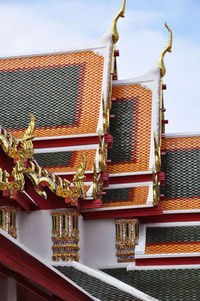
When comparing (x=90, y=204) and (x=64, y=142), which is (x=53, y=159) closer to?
(x=64, y=142)

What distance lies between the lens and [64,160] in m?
13.6

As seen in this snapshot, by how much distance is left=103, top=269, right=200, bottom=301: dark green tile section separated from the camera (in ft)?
36.6

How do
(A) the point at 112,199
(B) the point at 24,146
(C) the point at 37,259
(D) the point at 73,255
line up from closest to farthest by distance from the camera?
1. (C) the point at 37,259
2. (B) the point at 24,146
3. (D) the point at 73,255
4. (A) the point at 112,199

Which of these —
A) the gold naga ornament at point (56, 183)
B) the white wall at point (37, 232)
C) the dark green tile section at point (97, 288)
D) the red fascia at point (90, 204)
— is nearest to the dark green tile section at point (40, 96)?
the red fascia at point (90, 204)

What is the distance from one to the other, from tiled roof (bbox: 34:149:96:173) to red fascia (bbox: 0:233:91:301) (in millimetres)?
5639

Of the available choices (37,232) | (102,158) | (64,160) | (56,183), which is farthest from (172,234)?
(56,183)

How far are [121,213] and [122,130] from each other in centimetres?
261

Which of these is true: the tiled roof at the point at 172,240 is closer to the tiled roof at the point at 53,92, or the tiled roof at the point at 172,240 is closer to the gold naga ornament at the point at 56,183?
the gold naga ornament at the point at 56,183

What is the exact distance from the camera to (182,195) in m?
14.2

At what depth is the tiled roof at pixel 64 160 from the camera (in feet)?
43.5

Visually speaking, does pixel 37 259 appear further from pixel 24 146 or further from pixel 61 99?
pixel 61 99

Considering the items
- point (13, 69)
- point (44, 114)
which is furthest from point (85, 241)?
point (13, 69)

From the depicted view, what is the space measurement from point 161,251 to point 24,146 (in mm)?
3713

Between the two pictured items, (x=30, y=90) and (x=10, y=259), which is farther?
(x=30, y=90)
